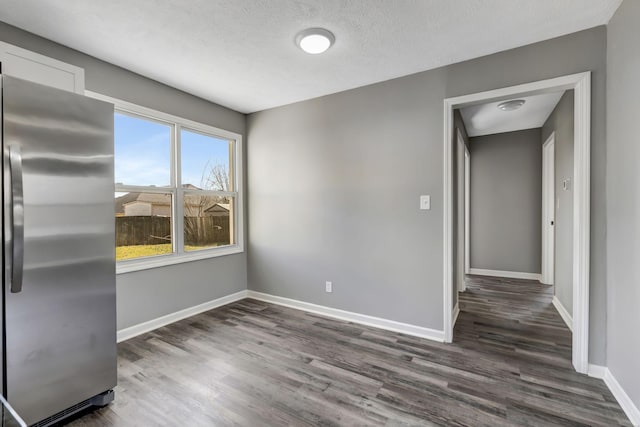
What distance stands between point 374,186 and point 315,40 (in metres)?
1.47

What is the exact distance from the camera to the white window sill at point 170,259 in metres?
2.78

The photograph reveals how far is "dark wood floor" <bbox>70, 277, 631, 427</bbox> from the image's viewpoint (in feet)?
5.69

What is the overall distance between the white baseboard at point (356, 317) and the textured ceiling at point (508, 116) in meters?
2.48

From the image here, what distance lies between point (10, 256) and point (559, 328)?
4.34 metres

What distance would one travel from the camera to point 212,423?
1.69 m

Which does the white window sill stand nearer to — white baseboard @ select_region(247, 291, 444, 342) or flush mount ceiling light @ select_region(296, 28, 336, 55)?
white baseboard @ select_region(247, 291, 444, 342)

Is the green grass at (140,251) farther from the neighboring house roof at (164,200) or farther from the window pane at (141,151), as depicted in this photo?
the window pane at (141,151)

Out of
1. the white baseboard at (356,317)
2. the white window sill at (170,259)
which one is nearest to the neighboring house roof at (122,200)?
the white window sill at (170,259)

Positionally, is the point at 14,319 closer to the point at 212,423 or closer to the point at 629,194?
the point at 212,423

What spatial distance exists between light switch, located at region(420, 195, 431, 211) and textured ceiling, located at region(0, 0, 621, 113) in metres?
1.19

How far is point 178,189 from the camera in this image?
3.25 metres

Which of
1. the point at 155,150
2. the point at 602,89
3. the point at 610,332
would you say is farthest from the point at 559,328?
the point at 155,150

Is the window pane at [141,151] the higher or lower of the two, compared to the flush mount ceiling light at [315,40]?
lower

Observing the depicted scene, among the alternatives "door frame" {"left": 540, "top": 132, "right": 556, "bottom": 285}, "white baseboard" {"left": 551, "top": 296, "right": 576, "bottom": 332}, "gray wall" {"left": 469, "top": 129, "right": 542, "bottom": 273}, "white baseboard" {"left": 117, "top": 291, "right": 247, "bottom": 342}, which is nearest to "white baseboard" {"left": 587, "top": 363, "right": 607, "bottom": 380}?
"white baseboard" {"left": 551, "top": 296, "right": 576, "bottom": 332}
